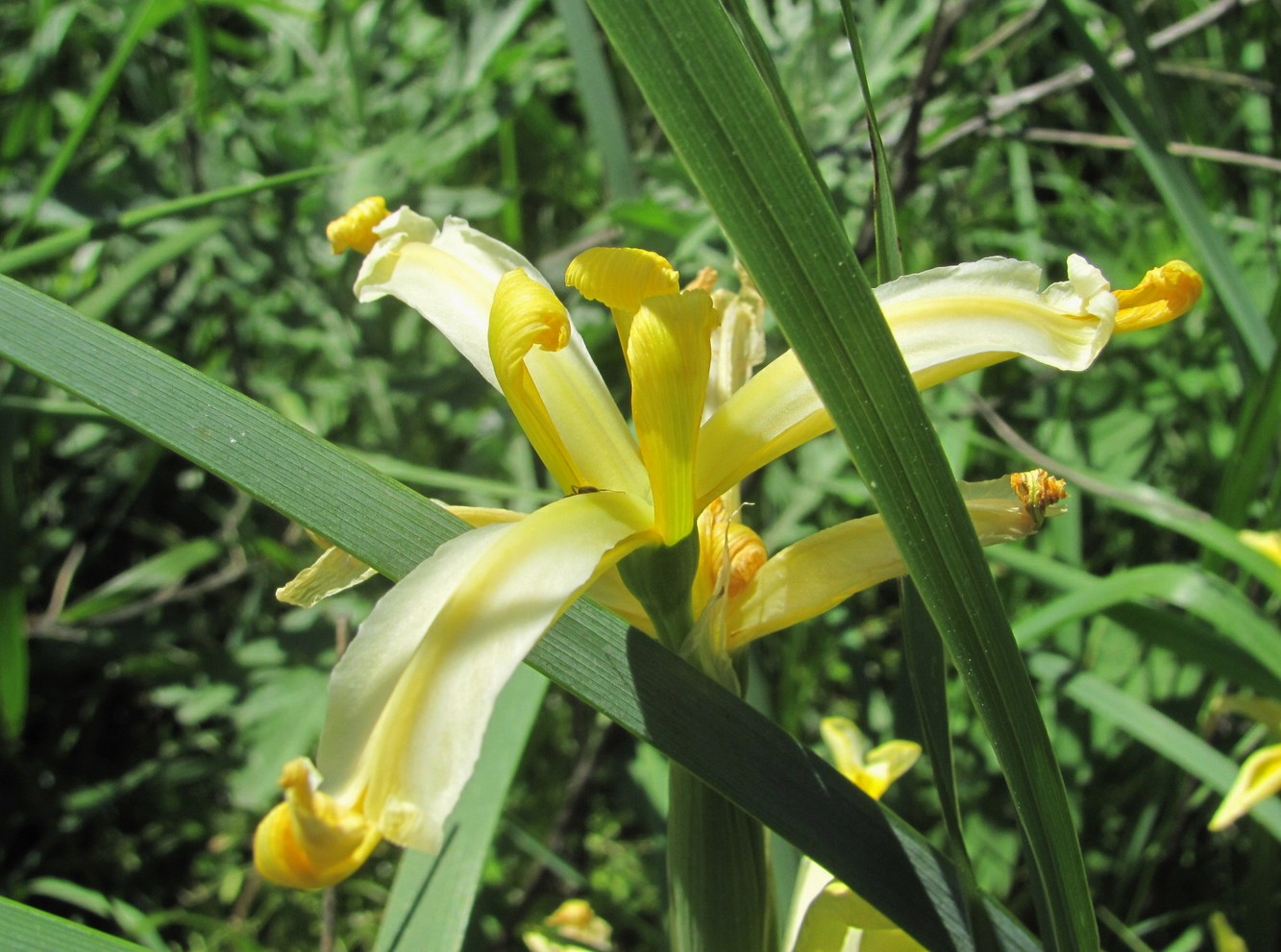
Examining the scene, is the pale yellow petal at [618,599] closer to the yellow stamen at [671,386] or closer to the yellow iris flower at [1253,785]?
the yellow stamen at [671,386]

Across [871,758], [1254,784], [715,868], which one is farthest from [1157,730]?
[715,868]

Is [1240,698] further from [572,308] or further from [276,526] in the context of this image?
[276,526]

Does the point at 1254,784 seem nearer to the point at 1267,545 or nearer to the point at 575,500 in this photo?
the point at 1267,545

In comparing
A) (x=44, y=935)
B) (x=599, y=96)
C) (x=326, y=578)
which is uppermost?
(x=599, y=96)

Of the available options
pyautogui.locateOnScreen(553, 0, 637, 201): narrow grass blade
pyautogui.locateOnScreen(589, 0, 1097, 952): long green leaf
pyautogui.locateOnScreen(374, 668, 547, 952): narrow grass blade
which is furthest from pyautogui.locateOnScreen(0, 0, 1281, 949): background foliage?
pyautogui.locateOnScreen(589, 0, 1097, 952): long green leaf

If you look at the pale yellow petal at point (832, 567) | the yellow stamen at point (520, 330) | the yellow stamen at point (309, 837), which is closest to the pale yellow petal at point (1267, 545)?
the pale yellow petal at point (832, 567)

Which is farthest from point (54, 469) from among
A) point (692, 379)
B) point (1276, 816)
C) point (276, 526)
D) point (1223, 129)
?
point (1223, 129)
